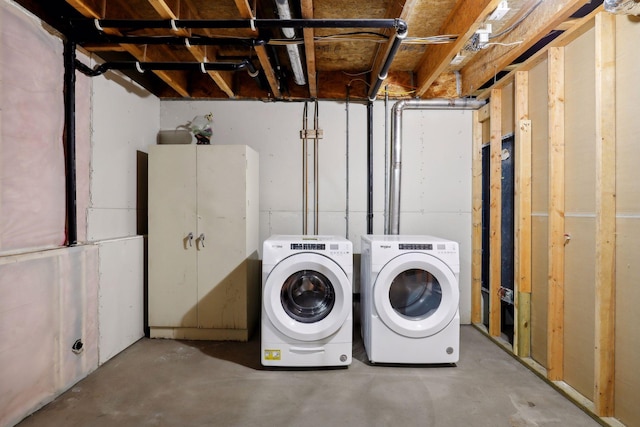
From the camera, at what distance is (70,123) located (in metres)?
2.09

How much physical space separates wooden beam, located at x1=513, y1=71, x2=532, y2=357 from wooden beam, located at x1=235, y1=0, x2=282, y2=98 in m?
1.94

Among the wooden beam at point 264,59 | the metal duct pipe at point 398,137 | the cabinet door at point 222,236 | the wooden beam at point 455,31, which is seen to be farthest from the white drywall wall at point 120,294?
the wooden beam at point 455,31

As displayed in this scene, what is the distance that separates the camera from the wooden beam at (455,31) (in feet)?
6.32

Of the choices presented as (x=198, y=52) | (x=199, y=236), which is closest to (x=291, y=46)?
(x=198, y=52)

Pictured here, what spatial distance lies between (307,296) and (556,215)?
1.78 metres

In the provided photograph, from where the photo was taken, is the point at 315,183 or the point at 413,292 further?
the point at 315,183

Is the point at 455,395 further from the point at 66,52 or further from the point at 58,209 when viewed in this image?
the point at 66,52

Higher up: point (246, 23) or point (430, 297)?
point (246, 23)

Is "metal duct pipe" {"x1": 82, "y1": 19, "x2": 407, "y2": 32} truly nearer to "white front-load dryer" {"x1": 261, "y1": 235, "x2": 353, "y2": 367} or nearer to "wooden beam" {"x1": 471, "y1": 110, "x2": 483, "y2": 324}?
"white front-load dryer" {"x1": 261, "y1": 235, "x2": 353, "y2": 367}

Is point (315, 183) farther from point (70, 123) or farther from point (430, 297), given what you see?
point (70, 123)

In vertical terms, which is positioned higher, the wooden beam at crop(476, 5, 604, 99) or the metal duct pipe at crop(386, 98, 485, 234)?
the wooden beam at crop(476, 5, 604, 99)

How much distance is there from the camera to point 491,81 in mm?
3070

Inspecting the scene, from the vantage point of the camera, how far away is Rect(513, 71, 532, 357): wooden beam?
2.44m

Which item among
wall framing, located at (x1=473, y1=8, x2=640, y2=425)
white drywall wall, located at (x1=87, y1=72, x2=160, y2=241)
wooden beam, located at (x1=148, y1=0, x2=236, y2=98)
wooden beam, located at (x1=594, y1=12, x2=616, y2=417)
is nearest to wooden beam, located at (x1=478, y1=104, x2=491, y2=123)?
wall framing, located at (x1=473, y1=8, x2=640, y2=425)
